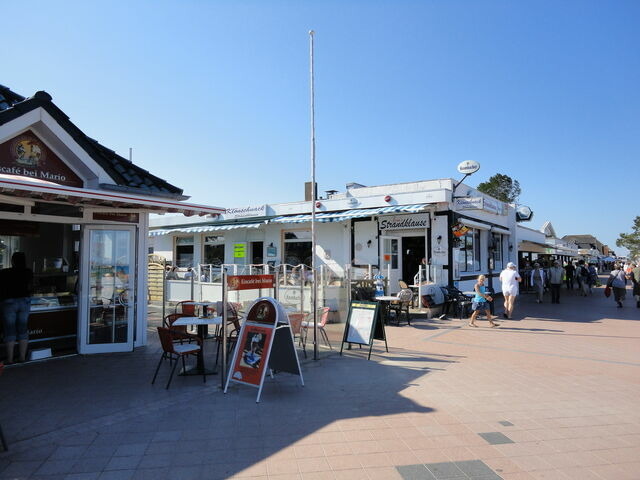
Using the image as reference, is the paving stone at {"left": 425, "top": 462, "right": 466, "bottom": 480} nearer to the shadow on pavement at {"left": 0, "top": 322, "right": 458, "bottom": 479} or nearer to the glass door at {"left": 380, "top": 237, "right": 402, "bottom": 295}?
the shadow on pavement at {"left": 0, "top": 322, "right": 458, "bottom": 479}

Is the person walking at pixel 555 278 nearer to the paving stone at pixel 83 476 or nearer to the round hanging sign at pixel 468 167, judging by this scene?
the round hanging sign at pixel 468 167

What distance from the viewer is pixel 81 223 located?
716 centimetres

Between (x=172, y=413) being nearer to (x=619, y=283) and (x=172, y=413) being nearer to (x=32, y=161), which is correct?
(x=32, y=161)

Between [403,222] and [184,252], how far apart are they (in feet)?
39.3

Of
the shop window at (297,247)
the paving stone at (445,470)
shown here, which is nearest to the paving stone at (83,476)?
the paving stone at (445,470)

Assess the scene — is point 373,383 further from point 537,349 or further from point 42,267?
point 42,267

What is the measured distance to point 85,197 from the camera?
563 centimetres

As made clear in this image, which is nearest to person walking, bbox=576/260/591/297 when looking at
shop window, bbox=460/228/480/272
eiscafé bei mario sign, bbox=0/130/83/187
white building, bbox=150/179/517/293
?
white building, bbox=150/179/517/293

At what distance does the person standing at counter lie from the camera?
20.6ft

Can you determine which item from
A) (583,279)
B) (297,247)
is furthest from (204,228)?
(583,279)

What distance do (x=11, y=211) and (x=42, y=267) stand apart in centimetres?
260

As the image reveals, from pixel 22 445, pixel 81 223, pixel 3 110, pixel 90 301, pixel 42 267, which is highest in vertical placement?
pixel 3 110

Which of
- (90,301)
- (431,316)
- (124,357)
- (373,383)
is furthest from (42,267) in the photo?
(431,316)

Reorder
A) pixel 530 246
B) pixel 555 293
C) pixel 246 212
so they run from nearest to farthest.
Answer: pixel 555 293 → pixel 246 212 → pixel 530 246
